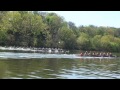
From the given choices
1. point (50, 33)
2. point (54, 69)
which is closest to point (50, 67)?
point (54, 69)

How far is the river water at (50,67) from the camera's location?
6.24m

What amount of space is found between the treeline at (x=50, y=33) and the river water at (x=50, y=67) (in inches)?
13.3

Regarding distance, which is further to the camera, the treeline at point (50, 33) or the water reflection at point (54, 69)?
the treeline at point (50, 33)

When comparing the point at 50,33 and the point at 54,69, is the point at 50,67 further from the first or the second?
the point at 50,33

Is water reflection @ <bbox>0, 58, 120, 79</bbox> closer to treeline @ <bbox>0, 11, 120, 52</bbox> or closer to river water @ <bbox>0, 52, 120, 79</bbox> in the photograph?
river water @ <bbox>0, 52, 120, 79</bbox>

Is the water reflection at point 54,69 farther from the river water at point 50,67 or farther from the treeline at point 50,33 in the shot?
the treeline at point 50,33

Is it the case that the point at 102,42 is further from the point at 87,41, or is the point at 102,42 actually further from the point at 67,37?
the point at 67,37

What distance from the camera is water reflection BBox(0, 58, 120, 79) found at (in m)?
6.23

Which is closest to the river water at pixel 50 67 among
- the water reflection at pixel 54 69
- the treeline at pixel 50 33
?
the water reflection at pixel 54 69

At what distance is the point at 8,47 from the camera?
6973 mm

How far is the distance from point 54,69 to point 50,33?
1.04 m

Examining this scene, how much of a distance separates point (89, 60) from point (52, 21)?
1.68 meters

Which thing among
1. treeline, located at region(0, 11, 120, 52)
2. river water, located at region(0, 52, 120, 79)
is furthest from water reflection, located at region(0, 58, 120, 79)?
treeline, located at region(0, 11, 120, 52)
